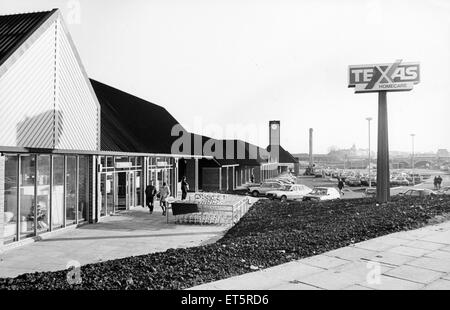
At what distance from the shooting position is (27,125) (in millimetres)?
11734

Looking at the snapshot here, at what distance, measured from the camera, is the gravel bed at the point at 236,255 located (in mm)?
6324

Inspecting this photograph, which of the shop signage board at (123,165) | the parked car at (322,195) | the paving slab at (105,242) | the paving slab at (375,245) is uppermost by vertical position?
A: the shop signage board at (123,165)

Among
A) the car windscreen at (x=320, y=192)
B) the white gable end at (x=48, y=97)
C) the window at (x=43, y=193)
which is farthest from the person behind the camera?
the car windscreen at (x=320, y=192)

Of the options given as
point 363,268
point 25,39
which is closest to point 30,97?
point 25,39

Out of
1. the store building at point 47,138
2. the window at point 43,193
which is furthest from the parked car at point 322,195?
the window at point 43,193

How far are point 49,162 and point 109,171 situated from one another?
4.57 metres

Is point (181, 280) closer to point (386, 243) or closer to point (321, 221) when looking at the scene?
point (386, 243)

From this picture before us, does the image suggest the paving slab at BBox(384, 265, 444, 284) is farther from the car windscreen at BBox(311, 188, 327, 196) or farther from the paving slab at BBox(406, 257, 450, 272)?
the car windscreen at BBox(311, 188, 327, 196)

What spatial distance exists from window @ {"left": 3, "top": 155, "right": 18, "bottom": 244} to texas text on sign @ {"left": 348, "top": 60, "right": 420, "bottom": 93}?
15.2 m

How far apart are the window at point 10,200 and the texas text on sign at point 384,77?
15.2 meters

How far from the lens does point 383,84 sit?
18.5 meters

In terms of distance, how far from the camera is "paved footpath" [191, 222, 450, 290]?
6242 millimetres

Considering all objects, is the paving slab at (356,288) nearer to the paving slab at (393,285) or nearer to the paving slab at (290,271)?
the paving slab at (393,285)

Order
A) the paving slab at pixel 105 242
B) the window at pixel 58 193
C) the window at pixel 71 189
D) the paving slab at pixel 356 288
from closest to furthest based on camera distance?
1. the paving slab at pixel 356 288
2. the paving slab at pixel 105 242
3. the window at pixel 58 193
4. the window at pixel 71 189
